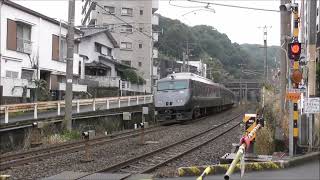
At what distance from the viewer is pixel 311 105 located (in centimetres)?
1037

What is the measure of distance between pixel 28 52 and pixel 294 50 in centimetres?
2256

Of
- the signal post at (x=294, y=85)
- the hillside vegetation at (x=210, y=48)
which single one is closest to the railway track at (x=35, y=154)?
the signal post at (x=294, y=85)

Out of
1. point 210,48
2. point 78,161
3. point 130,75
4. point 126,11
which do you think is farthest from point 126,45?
point 78,161

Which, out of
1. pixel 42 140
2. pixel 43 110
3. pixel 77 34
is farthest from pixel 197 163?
pixel 77 34

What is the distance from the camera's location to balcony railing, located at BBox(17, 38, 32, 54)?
96.3ft

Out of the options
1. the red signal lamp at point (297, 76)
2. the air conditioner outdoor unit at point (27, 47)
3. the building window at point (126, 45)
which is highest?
the building window at point (126, 45)

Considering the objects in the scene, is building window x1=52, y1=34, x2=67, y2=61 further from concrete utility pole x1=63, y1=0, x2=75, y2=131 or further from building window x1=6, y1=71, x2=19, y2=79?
concrete utility pole x1=63, y1=0, x2=75, y2=131

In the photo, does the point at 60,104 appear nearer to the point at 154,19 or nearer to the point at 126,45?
the point at 126,45

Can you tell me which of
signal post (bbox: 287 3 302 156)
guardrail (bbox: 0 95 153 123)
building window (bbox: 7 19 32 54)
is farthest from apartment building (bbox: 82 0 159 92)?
signal post (bbox: 287 3 302 156)

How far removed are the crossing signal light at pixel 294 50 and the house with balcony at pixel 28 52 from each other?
17.7m

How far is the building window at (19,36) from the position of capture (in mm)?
28047

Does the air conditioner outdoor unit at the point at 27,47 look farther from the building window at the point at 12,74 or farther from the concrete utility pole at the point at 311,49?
the concrete utility pole at the point at 311,49

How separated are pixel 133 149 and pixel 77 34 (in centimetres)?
2600

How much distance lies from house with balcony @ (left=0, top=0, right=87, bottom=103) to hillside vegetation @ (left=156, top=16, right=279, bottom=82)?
1626 inches
